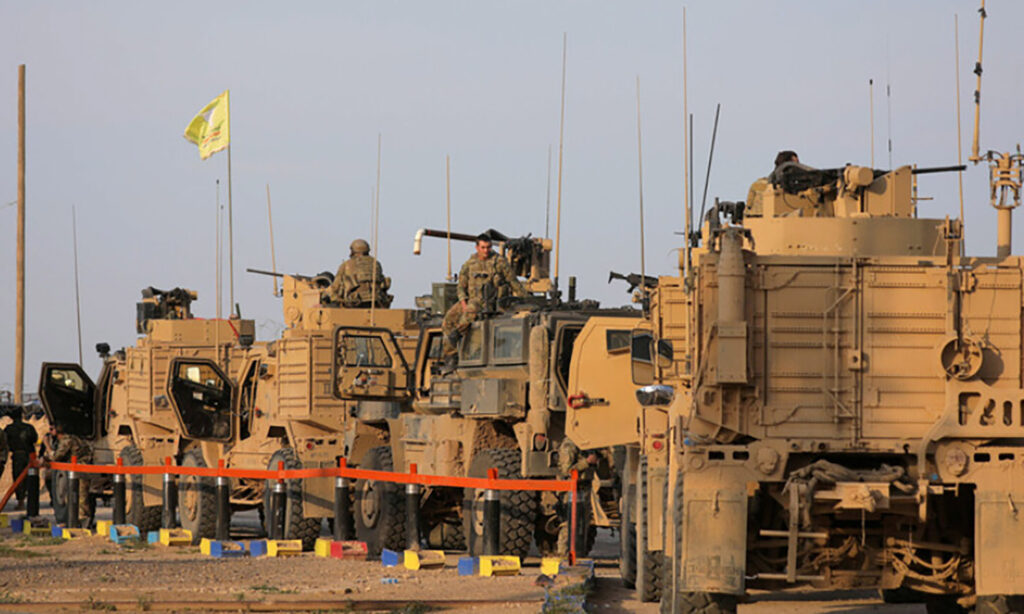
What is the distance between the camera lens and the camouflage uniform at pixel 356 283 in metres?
24.9

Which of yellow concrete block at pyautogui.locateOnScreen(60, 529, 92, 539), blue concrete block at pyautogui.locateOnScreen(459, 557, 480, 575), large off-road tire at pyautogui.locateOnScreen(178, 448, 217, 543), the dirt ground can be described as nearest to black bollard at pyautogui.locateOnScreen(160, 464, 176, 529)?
large off-road tire at pyautogui.locateOnScreen(178, 448, 217, 543)

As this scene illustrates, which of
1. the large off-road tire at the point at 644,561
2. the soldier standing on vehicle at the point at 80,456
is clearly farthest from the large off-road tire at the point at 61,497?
the large off-road tire at the point at 644,561

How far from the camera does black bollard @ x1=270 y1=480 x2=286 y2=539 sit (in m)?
22.8

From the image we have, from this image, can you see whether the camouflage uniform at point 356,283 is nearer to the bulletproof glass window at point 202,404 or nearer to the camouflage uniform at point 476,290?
the bulletproof glass window at point 202,404

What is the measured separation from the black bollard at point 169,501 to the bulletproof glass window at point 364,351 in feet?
9.41

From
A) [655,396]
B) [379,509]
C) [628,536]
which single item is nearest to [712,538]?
[655,396]

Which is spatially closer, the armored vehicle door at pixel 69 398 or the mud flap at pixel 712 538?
the mud flap at pixel 712 538

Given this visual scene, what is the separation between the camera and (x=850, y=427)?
487 inches

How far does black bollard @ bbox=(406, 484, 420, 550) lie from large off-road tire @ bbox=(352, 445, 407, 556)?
675 mm

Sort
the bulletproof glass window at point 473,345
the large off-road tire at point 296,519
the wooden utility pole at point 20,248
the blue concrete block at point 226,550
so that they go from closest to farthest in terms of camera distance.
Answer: the bulletproof glass window at point 473,345
the blue concrete block at point 226,550
the large off-road tire at point 296,519
the wooden utility pole at point 20,248

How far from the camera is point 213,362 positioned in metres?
25.3

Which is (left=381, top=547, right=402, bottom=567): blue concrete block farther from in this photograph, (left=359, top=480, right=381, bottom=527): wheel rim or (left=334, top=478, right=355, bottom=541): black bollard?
(left=334, top=478, right=355, bottom=541): black bollard

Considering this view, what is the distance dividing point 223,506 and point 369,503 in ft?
8.20

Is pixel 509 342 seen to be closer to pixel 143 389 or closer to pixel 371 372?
pixel 371 372
